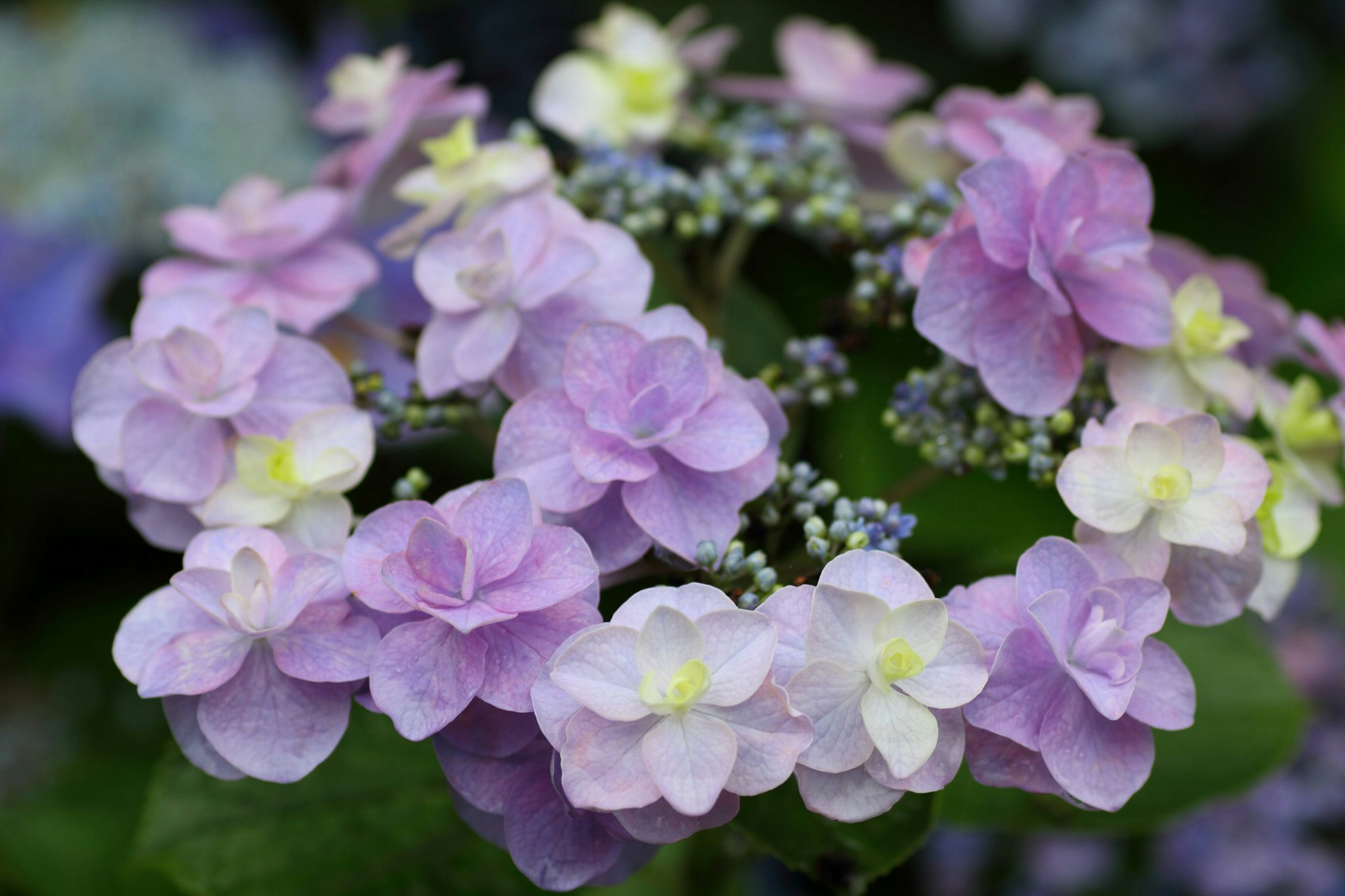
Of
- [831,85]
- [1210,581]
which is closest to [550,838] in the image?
[1210,581]

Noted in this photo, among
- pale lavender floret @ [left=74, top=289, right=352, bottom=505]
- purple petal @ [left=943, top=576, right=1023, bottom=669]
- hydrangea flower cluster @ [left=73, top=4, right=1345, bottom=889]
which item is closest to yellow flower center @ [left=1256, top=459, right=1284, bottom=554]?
hydrangea flower cluster @ [left=73, top=4, right=1345, bottom=889]

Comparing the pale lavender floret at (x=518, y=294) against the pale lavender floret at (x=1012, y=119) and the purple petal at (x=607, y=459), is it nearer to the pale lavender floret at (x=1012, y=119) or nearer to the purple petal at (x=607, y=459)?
the purple petal at (x=607, y=459)

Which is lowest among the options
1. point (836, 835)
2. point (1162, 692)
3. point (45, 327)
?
point (45, 327)

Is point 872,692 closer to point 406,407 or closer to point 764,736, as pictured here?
point 764,736

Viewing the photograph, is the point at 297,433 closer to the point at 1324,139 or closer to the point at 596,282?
the point at 596,282

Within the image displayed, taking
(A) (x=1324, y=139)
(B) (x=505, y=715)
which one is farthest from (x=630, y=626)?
(A) (x=1324, y=139)

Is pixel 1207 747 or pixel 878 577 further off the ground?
pixel 878 577
